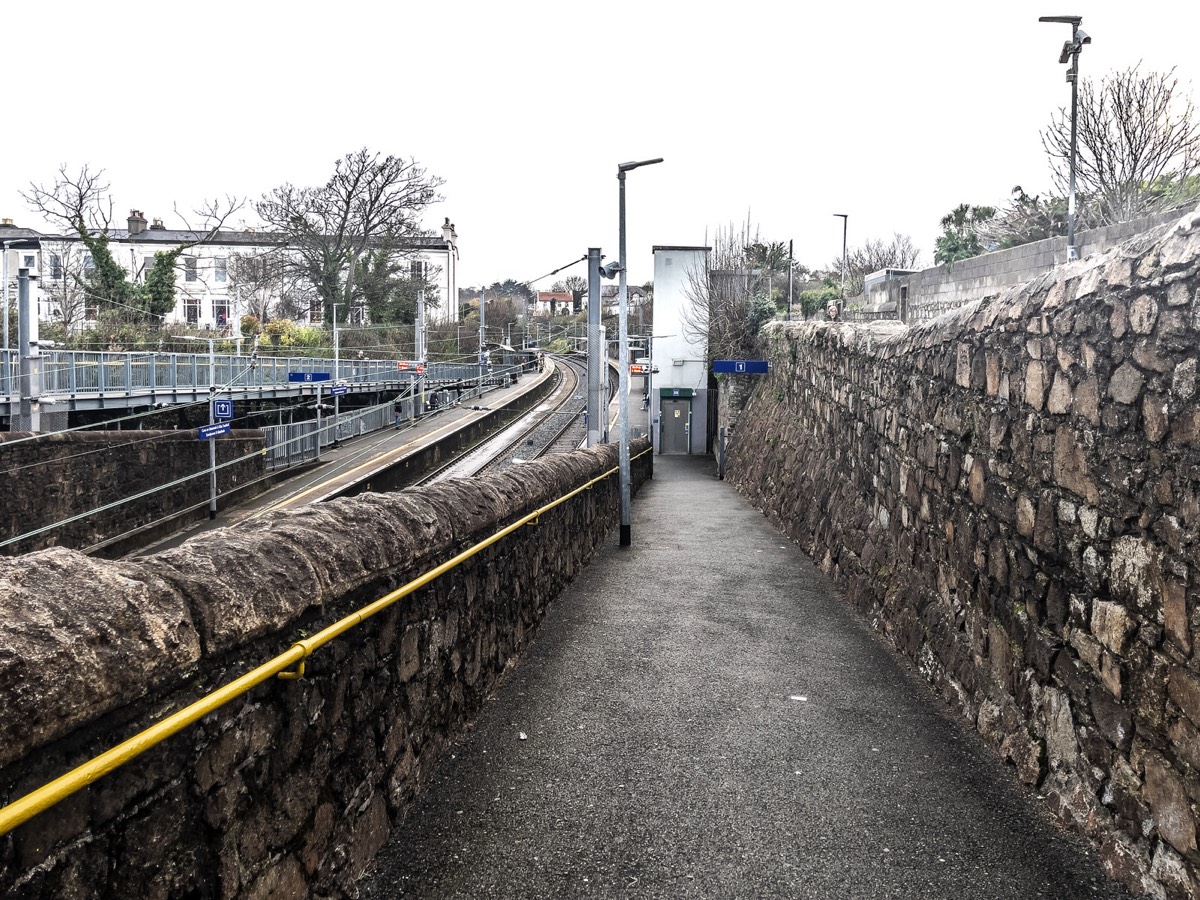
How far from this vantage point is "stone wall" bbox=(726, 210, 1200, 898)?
4.11 metres

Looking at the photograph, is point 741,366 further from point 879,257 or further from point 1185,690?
point 879,257

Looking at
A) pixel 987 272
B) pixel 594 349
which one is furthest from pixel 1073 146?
pixel 594 349

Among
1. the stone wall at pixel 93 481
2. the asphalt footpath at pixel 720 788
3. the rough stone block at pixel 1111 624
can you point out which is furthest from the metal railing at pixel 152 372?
the rough stone block at pixel 1111 624

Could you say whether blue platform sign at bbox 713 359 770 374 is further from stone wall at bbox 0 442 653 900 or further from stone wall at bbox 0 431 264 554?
stone wall at bbox 0 442 653 900

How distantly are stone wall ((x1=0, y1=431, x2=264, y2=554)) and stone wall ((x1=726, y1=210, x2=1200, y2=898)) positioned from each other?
16620mm

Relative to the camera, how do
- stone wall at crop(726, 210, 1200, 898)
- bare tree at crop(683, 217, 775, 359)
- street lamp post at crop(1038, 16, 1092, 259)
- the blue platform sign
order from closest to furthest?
1. stone wall at crop(726, 210, 1200, 898)
2. street lamp post at crop(1038, 16, 1092, 259)
3. the blue platform sign
4. bare tree at crop(683, 217, 775, 359)

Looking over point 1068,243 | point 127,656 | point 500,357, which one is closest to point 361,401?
point 500,357

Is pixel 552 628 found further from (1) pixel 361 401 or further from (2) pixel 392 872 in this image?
(1) pixel 361 401

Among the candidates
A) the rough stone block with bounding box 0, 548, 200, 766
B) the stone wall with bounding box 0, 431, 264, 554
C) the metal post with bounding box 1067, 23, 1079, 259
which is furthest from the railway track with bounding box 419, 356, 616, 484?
the rough stone block with bounding box 0, 548, 200, 766

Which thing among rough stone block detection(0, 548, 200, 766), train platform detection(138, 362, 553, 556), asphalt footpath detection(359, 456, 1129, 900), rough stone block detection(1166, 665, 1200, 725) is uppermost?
rough stone block detection(0, 548, 200, 766)

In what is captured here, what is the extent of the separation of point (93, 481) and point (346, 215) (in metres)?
44.4

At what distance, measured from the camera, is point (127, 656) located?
255cm

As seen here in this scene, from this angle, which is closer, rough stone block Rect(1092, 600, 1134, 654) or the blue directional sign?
rough stone block Rect(1092, 600, 1134, 654)

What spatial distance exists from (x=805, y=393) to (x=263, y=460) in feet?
68.4
